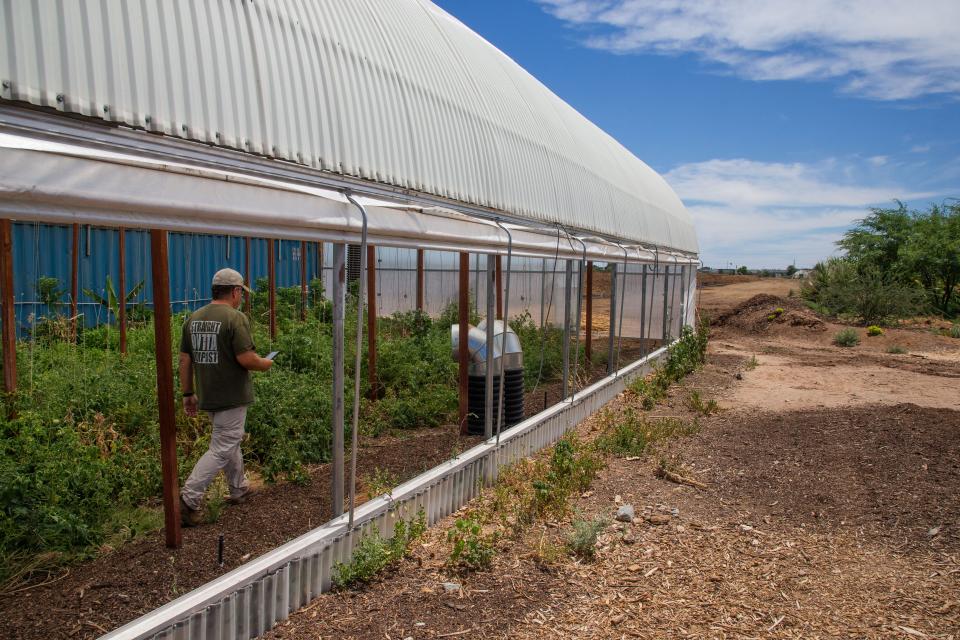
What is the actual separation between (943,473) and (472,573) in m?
4.76

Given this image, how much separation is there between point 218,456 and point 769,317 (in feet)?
75.0

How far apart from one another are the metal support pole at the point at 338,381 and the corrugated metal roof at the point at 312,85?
1.89 feet

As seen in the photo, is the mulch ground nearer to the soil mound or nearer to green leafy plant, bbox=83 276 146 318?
green leafy plant, bbox=83 276 146 318

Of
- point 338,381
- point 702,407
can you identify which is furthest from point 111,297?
point 702,407

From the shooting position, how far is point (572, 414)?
27.2 ft

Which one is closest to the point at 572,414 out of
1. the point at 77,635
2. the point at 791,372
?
the point at 77,635

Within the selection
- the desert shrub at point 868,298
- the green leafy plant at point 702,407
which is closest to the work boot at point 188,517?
the green leafy plant at point 702,407

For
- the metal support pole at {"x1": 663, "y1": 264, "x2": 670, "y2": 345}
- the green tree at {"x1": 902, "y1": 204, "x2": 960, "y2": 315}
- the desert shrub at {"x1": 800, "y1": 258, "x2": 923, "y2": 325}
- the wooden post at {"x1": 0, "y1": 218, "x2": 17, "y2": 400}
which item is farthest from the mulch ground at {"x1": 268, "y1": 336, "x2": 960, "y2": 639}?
the green tree at {"x1": 902, "y1": 204, "x2": 960, "y2": 315}

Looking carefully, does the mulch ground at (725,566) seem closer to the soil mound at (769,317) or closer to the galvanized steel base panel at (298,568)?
the galvanized steel base panel at (298,568)

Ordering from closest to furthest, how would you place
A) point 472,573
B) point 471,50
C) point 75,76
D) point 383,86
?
point 75,76, point 472,573, point 383,86, point 471,50

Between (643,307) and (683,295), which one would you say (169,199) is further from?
(683,295)

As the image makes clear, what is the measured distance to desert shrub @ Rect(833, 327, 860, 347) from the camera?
2080cm

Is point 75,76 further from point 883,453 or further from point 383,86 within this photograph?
point 883,453

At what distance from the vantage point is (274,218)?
11.3 ft
